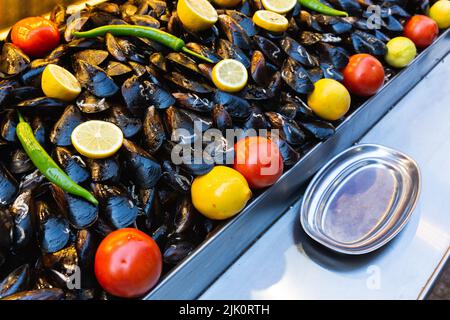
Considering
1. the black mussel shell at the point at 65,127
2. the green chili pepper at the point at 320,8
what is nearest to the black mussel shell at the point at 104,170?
the black mussel shell at the point at 65,127

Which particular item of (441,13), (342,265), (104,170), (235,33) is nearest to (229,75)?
(235,33)

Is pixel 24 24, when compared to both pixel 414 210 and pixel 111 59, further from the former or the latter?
pixel 414 210

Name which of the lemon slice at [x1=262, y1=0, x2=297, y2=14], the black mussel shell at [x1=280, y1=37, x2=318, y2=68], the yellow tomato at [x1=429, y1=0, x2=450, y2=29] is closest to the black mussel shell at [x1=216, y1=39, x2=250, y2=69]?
the black mussel shell at [x1=280, y1=37, x2=318, y2=68]

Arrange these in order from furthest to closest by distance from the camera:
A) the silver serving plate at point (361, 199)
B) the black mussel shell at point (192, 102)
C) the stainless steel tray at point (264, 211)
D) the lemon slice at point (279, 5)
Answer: the lemon slice at point (279, 5) → the silver serving plate at point (361, 199) → the black mussel shell at point (192, 102) → the stainless steel tray at point (264, 211)

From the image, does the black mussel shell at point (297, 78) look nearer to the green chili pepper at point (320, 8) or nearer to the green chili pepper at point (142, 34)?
the green chili pepper at point (142, 34)

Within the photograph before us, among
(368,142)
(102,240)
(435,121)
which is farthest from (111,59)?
(435,121)
